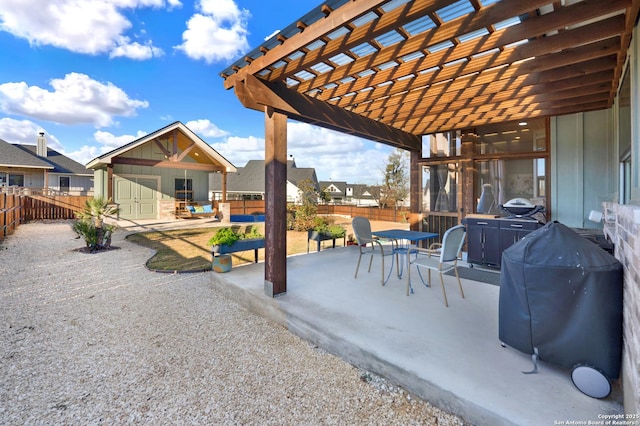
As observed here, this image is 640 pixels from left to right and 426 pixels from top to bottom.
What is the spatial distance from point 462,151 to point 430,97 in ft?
7.80

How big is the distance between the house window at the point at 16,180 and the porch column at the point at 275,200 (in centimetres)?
2207

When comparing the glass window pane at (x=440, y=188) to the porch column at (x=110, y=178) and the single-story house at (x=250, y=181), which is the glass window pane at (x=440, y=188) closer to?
the porch column at (x=110, y=178)

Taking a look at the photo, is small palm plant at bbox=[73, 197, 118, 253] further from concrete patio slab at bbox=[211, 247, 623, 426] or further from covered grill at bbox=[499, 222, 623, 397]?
covered grill at bbox=[499, 222, 623, 397]

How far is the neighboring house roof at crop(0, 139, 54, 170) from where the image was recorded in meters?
15.6

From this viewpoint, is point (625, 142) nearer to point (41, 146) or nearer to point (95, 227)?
point (95, 227)

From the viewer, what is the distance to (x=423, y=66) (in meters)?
2.96

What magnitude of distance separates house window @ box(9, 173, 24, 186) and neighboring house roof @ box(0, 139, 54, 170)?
1.48m

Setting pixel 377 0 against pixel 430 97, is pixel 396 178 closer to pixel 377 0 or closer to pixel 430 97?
pixel 430 97

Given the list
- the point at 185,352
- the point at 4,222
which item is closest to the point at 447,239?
the point at 185,352

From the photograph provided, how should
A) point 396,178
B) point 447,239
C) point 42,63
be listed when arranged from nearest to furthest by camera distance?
point 447,239, point 42,63, point 396,178

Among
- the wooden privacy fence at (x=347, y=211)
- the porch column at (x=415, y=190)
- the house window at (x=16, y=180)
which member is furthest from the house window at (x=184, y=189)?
the porch column at (x=415, y=190)

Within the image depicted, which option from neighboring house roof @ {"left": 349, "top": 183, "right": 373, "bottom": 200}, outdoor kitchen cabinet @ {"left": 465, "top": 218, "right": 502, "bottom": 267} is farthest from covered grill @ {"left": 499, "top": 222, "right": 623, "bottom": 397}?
neighboring house roof @ {"left": 349, "top": 183, "right": 373, "bottom": 200}

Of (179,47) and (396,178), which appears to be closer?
(179,47)

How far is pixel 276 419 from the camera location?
1718 mm
